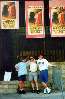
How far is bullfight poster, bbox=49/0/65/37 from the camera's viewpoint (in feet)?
78.8

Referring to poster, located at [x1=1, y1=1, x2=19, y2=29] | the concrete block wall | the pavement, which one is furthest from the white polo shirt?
poster, located at [x1=1, y1=1, x2=19, y2=29]

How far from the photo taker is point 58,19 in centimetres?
2406

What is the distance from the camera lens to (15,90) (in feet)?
77.8

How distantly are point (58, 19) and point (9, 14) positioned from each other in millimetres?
2086

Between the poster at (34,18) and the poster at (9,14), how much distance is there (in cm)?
43

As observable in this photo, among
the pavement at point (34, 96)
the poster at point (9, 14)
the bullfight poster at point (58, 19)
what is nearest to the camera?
the pavement at point (34, 96)

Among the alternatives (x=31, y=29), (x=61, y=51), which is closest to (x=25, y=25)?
(x=31, y=29)

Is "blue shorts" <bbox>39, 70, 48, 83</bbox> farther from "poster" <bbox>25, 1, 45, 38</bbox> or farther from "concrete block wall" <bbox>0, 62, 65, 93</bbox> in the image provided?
"poster" <bbox>25, 1, 45, 38</bbox>

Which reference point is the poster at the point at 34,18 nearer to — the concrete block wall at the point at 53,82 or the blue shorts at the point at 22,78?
the concrete block wall at the point at 53,82

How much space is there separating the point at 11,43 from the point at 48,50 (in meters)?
1.58

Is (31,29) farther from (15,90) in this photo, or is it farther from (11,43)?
(15,90)

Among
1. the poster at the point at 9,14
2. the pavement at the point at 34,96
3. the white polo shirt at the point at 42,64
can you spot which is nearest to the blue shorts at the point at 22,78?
the pavement at the point at 34,96

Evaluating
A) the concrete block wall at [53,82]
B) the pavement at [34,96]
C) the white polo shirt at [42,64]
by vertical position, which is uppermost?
the white polo shirt at [42,64]

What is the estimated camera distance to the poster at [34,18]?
23906 mm
